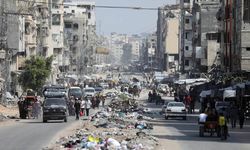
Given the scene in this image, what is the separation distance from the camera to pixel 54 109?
167ft

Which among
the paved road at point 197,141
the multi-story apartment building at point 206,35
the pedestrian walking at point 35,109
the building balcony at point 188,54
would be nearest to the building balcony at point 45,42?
the multi-story apartment building at point 206,35

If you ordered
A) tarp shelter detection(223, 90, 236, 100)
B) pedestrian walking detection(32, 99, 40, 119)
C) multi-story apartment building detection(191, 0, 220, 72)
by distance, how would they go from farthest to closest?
multi-story apartment building detection(191, 0, 220, 72), tarp shelter detection(223, 90, 236, 100), pedestrian walking detection(32, 99, 40, 119)

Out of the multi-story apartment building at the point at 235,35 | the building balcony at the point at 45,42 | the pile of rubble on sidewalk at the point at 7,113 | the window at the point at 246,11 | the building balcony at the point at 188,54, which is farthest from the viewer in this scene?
the building balcony at the point at 188,54

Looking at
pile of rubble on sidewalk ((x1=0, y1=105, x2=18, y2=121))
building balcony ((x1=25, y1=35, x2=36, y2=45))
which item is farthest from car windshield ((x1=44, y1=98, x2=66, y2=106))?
building balcony ((x1=25, y1=35, x2=36, y2=45))

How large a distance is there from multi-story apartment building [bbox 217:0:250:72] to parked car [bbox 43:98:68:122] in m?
28.9

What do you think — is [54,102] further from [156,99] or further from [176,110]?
[156,99]

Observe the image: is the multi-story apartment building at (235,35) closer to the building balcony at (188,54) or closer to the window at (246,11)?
the window at (246,11)

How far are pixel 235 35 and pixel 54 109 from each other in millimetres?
41258

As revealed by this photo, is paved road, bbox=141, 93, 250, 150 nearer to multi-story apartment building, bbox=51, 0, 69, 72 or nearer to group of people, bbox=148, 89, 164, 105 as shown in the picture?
group of people, bbox=148, 89, 164, 105

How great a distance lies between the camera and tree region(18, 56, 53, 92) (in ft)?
288

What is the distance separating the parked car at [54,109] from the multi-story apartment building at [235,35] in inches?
1138

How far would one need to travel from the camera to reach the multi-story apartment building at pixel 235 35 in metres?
80.0

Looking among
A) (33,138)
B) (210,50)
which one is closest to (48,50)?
(210,50)

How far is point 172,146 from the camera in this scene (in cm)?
3253
